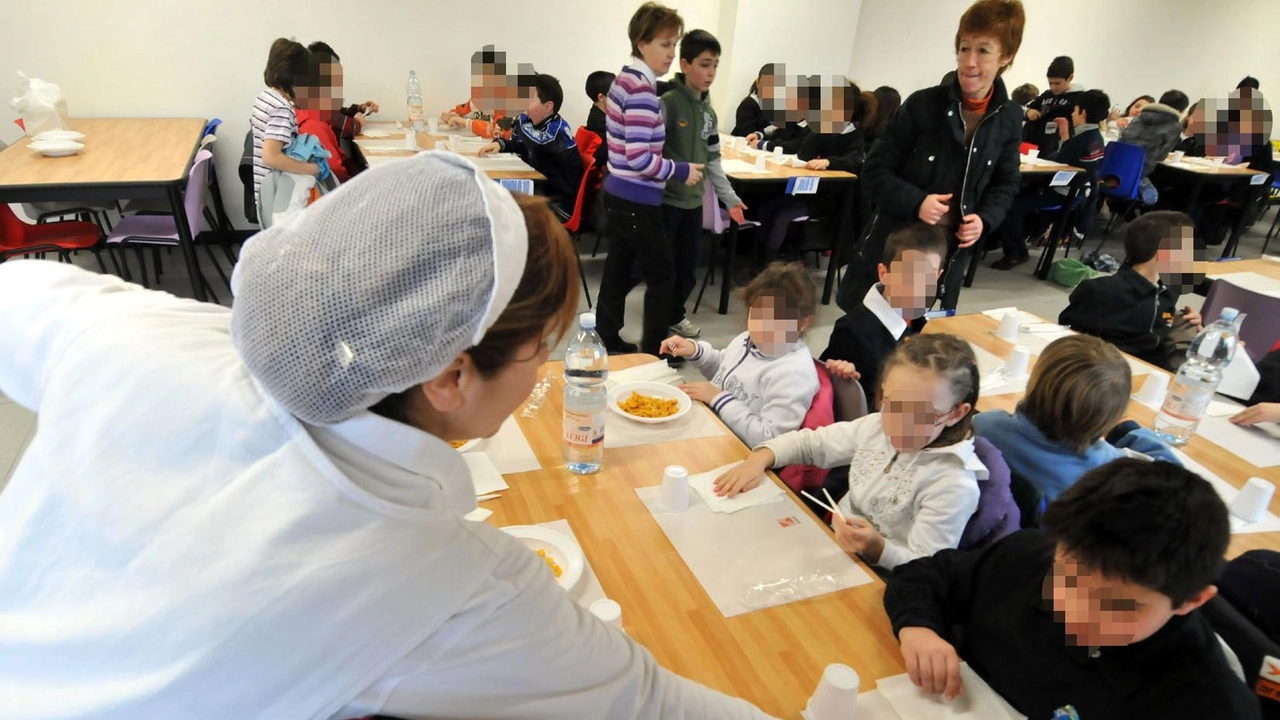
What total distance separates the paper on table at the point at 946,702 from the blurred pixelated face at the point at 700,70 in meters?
2.71

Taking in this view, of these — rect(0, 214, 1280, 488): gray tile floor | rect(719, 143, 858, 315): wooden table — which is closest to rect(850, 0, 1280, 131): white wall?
rect(0, 214, 1280, 488): gray tile floor

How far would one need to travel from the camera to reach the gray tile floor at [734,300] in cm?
289

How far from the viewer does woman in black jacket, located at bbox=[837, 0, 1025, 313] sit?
2.52 m

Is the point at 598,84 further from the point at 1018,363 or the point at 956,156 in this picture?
the point at 1018,363

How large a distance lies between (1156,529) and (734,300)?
381 cm

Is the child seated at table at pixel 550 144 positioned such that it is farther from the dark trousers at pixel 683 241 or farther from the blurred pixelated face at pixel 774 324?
A: the blurred pixelated face at pixel 774 324

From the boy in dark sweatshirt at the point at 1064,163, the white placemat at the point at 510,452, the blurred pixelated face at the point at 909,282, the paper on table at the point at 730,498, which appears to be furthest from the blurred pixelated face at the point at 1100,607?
the boy in dark sweatshirt at the point at 1064,163

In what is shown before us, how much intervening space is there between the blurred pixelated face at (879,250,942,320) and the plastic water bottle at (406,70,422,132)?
13.1 feet

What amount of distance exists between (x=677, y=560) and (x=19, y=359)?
0.99 metres

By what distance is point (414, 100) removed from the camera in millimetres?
5172

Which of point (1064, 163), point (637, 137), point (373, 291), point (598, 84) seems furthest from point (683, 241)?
point (1064, 163)

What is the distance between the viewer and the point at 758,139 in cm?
553

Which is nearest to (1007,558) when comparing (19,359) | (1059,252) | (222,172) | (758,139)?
(19,359)

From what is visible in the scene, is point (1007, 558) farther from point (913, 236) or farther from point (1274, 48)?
point (1274, 48)
